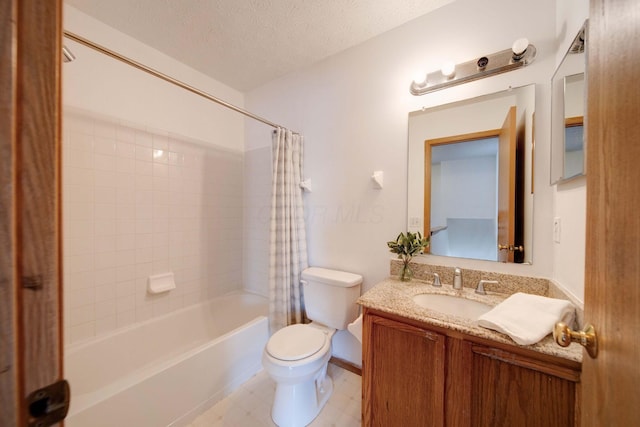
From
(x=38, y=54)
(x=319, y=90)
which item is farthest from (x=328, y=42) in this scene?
(x=38, y=54)

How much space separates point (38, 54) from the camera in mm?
315

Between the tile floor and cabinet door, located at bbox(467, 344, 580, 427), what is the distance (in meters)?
0.82

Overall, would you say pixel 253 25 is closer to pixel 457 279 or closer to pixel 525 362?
pixel 457 279

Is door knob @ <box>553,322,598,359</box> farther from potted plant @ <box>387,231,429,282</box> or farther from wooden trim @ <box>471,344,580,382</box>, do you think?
potted plant @ <box>387,231,429,282</box>

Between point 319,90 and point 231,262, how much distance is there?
1818 millimetres

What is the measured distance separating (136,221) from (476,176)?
2.35m

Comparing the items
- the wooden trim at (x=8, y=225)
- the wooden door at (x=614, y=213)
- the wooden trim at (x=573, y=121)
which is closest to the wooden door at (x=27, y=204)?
the wooden trim at (x=8, y=225)

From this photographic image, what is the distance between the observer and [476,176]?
1321 mm

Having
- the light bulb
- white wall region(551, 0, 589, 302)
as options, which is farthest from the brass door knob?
the light bulb

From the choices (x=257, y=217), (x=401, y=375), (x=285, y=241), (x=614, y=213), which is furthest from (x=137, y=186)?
(x=614, y=213)

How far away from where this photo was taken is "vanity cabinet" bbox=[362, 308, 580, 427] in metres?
0.75

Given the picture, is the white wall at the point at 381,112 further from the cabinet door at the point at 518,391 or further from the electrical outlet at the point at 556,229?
the cabinet door at the point at 518,391

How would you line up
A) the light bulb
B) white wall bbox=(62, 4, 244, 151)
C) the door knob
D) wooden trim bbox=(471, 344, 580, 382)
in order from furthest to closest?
white wall bbox=(62, 4, 244, 151) → the light bulb → wooden trim bbox=(471, 344, 580, 382) → the door knob

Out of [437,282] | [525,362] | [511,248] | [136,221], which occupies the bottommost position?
[525,362]
